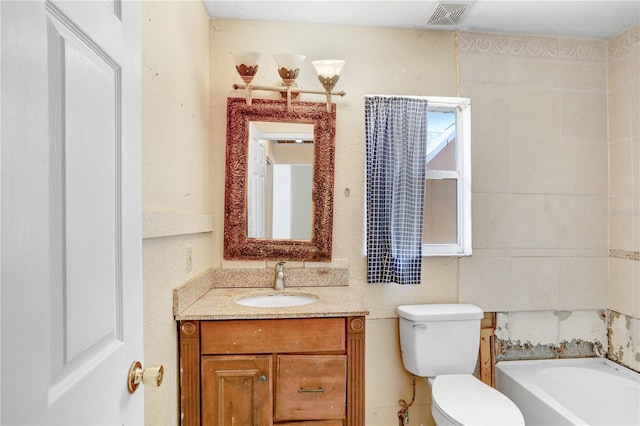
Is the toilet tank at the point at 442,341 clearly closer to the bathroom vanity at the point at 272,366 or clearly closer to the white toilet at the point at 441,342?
the white toilet at the point at 441,342

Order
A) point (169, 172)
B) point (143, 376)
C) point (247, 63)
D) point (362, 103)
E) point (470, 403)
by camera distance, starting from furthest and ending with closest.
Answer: point (362, 103)
point (247, 63)
point (470, 403)
point (169, 172)
point (143, 376)

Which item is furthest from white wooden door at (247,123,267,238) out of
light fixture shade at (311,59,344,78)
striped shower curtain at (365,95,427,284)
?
striped shower curtain at (365,95,427,284)

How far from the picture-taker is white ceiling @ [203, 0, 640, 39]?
192 cm

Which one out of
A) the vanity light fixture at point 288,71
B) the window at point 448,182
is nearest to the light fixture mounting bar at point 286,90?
the vanity light fixture at point 288,71

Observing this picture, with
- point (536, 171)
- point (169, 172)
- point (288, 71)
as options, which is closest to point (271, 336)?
point (169, 172)

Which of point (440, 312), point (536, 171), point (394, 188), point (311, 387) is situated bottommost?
point (311, 387)

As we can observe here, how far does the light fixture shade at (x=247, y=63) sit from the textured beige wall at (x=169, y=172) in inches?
7.6

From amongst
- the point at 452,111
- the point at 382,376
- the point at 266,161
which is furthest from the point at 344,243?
the point at 452,111

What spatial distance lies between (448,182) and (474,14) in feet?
3.05

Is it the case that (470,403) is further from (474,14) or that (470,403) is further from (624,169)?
(474,14)

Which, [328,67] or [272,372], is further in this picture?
[328,67]

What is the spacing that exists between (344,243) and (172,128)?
1.13 meters

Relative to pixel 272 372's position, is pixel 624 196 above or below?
above

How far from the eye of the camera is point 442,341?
1993 millimetres
